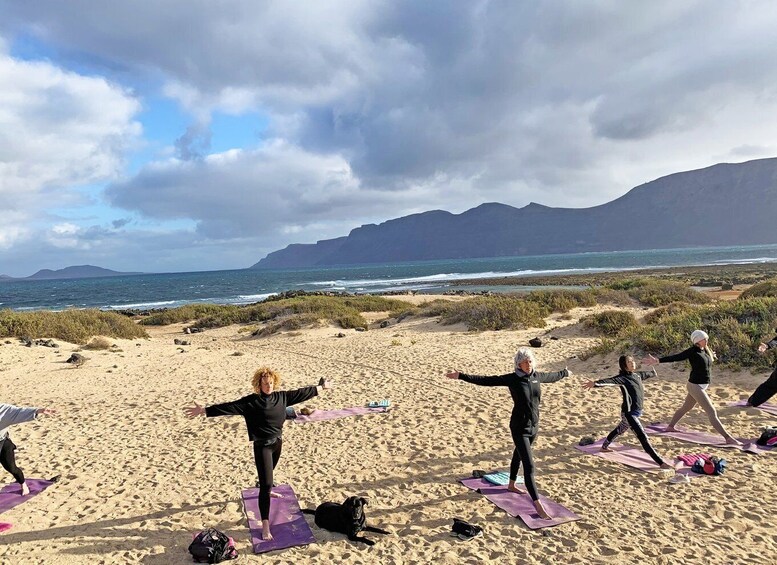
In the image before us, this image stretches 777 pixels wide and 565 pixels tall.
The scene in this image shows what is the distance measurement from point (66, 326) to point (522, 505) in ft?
72.2

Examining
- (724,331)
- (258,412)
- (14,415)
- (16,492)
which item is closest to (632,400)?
(258,412)

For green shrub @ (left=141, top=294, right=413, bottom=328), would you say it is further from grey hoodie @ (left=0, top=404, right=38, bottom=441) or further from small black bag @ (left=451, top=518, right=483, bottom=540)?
small black bag @ (left=451, top=518, right=483, bottom=540)

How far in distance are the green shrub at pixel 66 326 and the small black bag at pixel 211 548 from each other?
19.1 meters

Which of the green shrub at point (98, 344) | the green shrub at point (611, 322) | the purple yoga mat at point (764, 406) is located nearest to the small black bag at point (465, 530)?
the purple yoga mat at point (764, 406)

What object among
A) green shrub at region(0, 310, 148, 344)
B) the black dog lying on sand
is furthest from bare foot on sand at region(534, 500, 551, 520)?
green shrub at region(0, 310, 148, 344)

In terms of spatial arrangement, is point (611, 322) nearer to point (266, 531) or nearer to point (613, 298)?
point (613, 298)

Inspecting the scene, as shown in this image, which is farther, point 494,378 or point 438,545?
point 494,378

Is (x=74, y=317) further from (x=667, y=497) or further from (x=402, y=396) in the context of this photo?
(x=667, y=497)

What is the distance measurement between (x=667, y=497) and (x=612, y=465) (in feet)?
3.36

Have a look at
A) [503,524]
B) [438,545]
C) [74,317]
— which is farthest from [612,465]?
[74,317]

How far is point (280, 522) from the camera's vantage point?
5.42 m

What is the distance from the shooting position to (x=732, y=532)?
479cm

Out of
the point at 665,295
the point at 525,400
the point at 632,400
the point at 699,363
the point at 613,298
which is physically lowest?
the point at 613,298

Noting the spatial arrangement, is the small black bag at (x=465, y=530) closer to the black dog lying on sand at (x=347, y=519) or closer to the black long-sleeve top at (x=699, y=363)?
the black dog lying on sand at (x=347, y=519)
